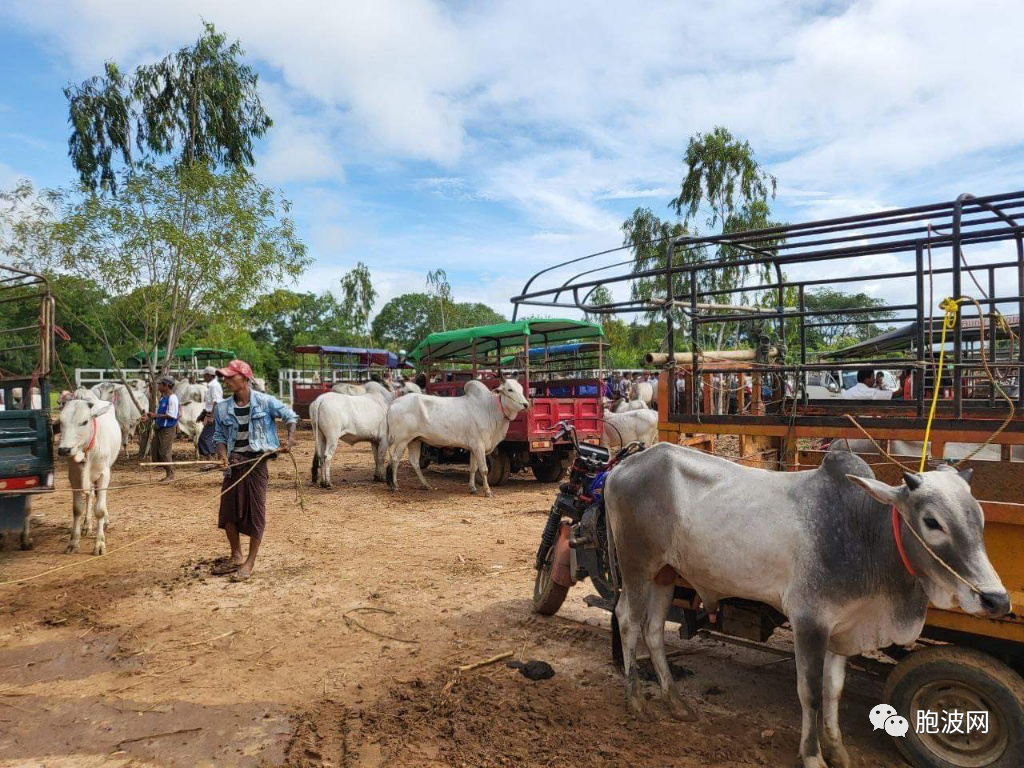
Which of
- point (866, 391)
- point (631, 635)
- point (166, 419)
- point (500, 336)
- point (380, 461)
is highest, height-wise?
point (500, 336)

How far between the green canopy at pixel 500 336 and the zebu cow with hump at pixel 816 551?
281 inches

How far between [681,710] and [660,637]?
387 mm

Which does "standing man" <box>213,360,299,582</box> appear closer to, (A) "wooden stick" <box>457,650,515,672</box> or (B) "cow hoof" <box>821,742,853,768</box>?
(A) "wooden stick" <box>457,650,515,672</box>

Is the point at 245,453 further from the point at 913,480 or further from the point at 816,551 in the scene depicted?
the point at 913,480

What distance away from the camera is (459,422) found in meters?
10.8

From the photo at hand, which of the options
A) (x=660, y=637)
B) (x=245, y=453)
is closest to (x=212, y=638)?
(x=245, y=453)

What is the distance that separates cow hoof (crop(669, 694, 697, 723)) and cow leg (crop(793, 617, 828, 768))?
678 mm

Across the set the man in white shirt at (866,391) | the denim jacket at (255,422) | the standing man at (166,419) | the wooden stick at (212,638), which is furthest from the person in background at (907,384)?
the standing man at (166,419)

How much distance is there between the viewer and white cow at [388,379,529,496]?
34.8ft

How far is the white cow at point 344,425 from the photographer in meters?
11.3

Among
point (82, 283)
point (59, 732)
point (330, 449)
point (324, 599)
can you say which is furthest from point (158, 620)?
point (82, 283)

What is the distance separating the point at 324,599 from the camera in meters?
5.72

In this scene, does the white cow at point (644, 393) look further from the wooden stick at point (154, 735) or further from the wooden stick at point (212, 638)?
the wooden stick at point (154, 735)

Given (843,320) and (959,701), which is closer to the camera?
(959,701)
